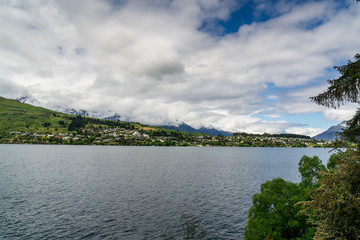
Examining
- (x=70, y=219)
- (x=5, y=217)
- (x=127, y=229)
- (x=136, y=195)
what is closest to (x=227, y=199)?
(x=136, y=195)

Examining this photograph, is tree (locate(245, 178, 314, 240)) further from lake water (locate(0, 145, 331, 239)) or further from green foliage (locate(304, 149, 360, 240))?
green foliage (locate(304, 149, 360, 240))

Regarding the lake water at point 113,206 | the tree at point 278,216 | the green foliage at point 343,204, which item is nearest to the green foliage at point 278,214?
the tree at point 278,216

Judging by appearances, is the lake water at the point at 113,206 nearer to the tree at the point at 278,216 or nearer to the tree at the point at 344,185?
the tree at the point at 278,216

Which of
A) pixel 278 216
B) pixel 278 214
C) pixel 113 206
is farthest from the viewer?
pixel 113 206

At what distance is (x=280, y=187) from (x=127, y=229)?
29413 millimetres

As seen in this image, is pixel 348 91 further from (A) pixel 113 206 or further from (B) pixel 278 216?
(A) pixel 113 206

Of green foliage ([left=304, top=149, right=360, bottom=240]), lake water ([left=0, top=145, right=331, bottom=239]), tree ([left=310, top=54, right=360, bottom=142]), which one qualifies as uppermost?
tree ([left=310, top=54, right=360, bottom=142])

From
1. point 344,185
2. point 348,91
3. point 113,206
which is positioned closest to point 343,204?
point 344,185

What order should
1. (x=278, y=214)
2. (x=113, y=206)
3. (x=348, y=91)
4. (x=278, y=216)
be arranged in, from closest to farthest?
(x=348, y=91) → (x=278, y=216) → (x=278, y=214) → (x=113, y=206)

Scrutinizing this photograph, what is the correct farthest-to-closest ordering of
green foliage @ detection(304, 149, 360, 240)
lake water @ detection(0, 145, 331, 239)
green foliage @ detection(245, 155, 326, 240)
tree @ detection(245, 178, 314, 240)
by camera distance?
lake water @ detection(0, 145, 331, 239) < tree @ detection(245, 178, 314, 240) < green foliage @ detection(245, 155, 326, 240) < green foliage @ detection(304, 149, 360, 240)

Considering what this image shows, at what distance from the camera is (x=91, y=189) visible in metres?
65.9

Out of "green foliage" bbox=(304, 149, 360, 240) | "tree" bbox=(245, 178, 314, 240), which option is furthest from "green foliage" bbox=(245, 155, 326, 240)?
"green foliage" bbox=(304, 149, 360, 240)

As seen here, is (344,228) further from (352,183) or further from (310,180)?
(310,180)

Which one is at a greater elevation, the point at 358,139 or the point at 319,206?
the point at 358,139
